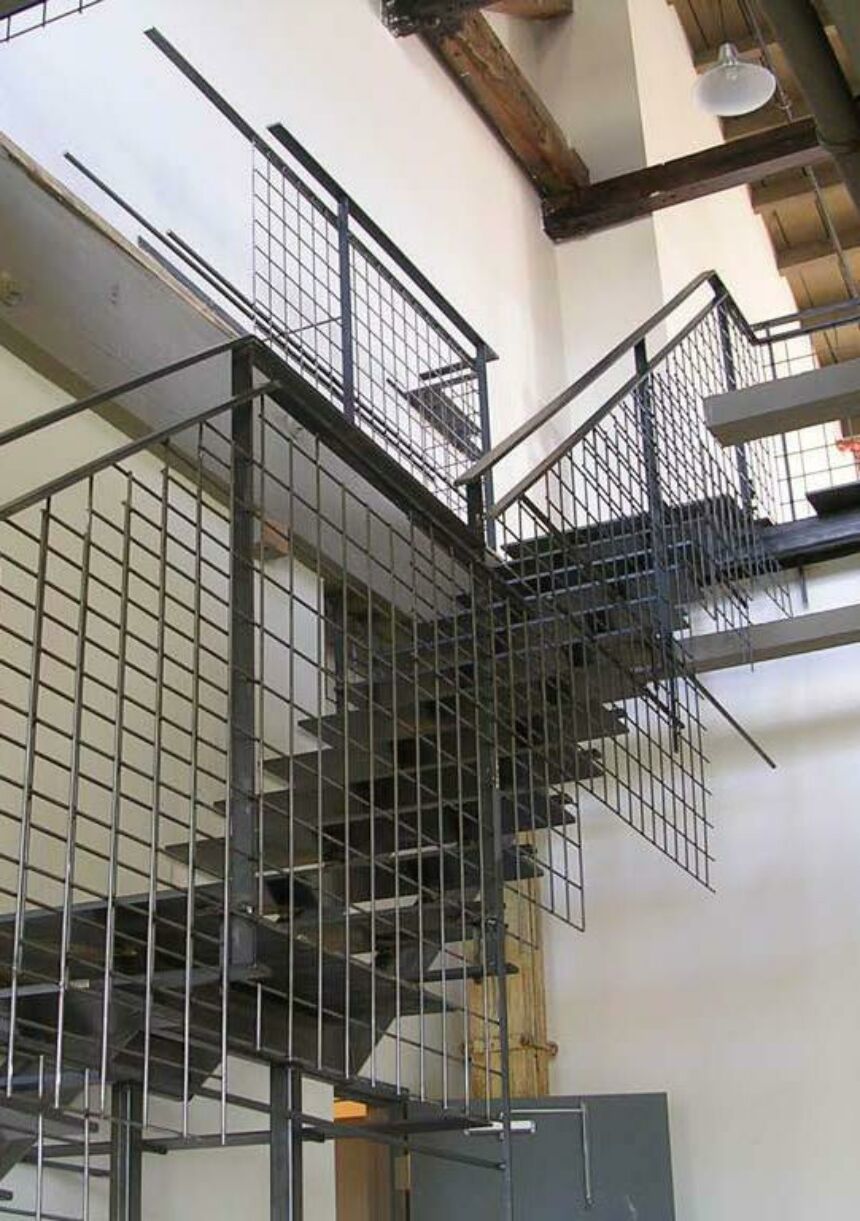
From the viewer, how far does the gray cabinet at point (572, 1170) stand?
5793 mm

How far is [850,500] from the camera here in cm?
610

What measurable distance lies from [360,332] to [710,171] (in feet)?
9.53

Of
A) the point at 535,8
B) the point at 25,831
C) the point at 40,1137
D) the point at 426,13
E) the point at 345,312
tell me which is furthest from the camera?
the point at 535,8

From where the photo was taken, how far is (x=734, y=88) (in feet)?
23.2

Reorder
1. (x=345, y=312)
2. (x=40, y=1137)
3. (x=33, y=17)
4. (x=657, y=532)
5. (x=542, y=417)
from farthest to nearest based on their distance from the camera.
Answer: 1. (x=345, y=312)
2. (x=657, y=532)
3. (x=33, y=17)
4. (x=542, y=417)
5. (x=40, y=1137)

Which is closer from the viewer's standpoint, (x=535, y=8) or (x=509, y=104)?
(x=509, y=104)

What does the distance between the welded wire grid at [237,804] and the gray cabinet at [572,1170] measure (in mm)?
511

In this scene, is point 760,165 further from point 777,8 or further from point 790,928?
point 777,8

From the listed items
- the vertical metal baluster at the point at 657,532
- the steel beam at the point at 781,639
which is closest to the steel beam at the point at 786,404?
the vertical metal baluster at the point at 657,532

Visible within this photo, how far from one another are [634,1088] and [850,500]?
2.50 meters

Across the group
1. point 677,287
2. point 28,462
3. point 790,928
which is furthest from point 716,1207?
point 677,287

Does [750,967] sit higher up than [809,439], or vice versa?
[809,439]

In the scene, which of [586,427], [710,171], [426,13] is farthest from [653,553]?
[710,171]

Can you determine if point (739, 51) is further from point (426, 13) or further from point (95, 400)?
point (95, 400)
